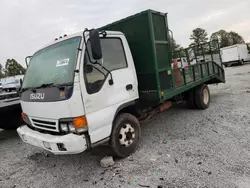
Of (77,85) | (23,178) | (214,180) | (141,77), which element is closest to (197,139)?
(214,180)

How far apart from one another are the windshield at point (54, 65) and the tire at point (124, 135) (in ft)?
3.79

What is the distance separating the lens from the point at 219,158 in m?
3.22

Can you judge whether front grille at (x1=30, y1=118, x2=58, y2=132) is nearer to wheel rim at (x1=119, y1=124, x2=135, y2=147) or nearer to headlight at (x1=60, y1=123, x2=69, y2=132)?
headlight at (x1=60, y1=123, x2=69, y2=132)

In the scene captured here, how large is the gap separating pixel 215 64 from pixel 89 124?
5.53 metres

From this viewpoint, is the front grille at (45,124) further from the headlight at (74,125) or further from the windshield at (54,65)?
the windshield at (54,65)

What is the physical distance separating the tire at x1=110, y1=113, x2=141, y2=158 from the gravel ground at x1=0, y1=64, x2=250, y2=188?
18cm

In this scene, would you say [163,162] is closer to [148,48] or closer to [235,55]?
[148,48]

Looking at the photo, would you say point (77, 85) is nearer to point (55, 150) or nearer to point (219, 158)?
point (55, 150)

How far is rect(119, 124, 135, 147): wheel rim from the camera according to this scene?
139 inches

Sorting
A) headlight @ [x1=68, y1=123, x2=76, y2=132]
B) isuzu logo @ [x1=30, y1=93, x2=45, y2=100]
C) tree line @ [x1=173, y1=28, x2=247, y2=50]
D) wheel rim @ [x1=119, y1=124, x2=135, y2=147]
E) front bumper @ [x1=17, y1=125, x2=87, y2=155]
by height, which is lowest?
wheel rim @ [x1=119, y1=124, x2=135, y2=147]

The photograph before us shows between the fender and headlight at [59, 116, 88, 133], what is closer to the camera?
headlight at [59, 116, 88, 133]

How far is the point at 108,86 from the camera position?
3.21m

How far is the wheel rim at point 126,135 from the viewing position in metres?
3.53

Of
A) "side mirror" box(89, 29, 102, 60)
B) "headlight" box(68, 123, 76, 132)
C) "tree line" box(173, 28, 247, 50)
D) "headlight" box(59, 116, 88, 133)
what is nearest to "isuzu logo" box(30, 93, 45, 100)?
"headlight" box(59, 116, 88, 133)
